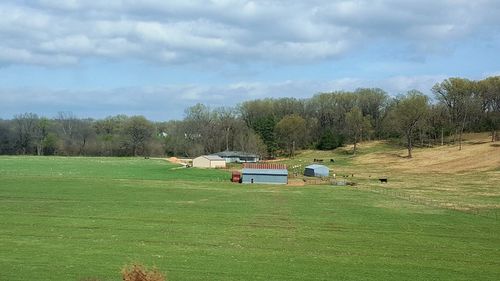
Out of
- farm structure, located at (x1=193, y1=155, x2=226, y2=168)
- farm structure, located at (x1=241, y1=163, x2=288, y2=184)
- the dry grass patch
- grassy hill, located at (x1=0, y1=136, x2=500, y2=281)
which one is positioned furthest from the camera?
farm structure, located at (x1=193, y1=155, x2=226, y2=168)

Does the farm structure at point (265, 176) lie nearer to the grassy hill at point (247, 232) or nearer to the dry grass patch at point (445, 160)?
the grassy hill at point (247, 232)

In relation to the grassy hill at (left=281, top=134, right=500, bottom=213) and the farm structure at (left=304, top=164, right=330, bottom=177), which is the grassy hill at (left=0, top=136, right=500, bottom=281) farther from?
the farm structure at (left=304, top=164, right=330, bottom=177)

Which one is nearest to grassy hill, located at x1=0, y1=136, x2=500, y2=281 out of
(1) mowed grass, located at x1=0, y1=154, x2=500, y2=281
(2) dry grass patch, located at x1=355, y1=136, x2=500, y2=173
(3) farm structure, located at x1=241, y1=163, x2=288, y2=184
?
(1) mowed grass, located at x1=0, y1=154, x2=500, y2=281

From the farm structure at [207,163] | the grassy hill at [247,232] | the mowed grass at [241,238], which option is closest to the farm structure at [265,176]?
the grassy hill at [247,232]

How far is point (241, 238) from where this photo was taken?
1231 inches

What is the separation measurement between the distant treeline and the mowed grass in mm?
87008

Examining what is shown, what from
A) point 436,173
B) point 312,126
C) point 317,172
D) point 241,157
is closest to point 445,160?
point 436,173

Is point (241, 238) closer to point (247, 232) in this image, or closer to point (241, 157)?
point (247, 232)

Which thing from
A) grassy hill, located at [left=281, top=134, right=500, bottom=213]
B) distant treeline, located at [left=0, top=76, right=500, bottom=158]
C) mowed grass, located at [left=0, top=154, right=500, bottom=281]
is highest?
distant treeline, located at [left=0, top=76, right=500, bottom=158]

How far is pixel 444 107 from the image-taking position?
149 meters

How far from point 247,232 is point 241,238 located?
2.38 m

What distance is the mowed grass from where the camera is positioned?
23.0 m

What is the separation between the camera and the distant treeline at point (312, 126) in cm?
14350

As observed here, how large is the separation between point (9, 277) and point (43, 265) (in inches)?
87.4
